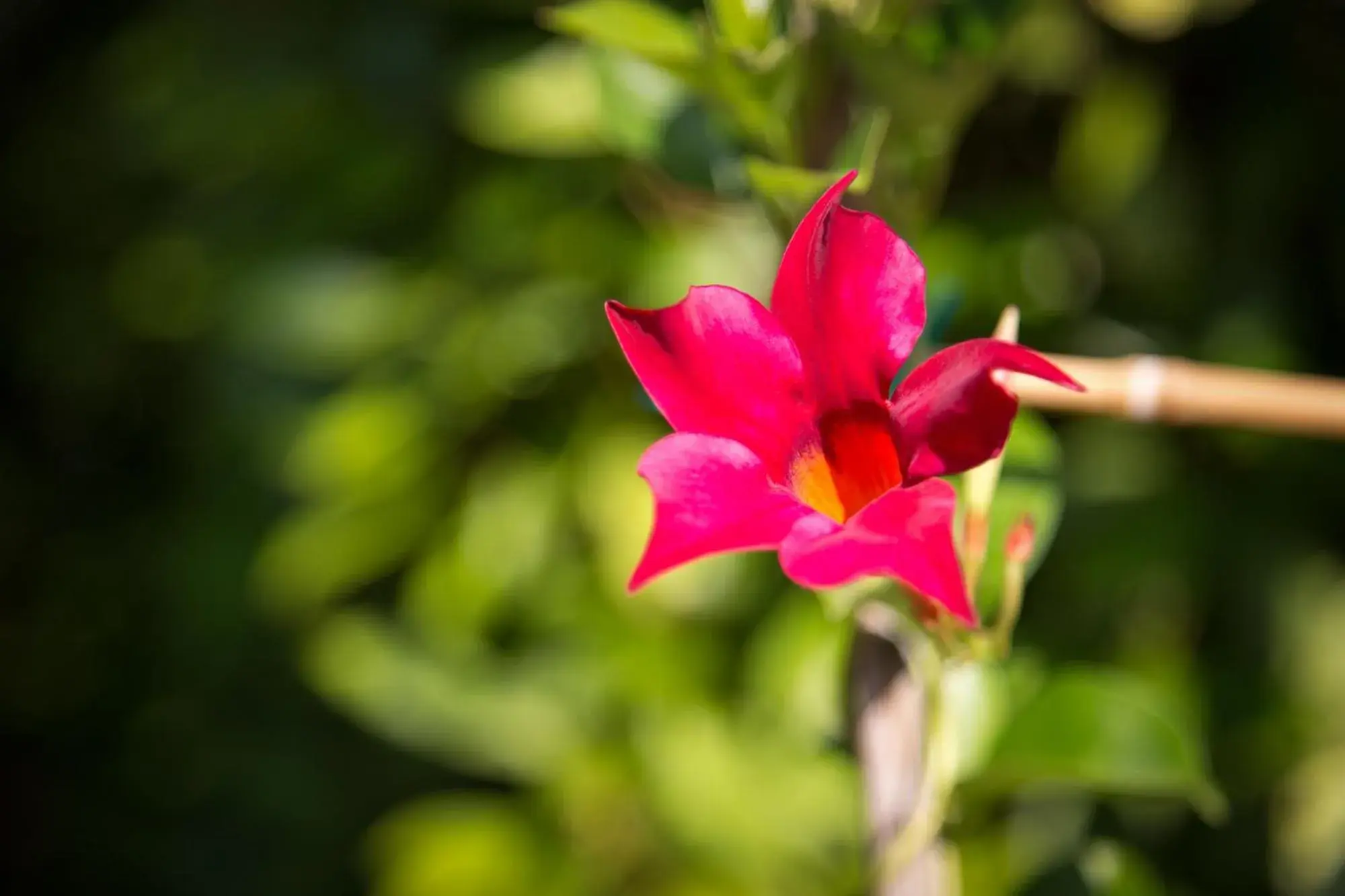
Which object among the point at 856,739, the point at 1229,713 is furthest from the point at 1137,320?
the point at 856,739

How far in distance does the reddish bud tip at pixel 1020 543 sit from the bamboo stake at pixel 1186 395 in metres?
0.04

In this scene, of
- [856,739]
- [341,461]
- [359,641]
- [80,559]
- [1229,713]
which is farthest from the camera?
[80,559]

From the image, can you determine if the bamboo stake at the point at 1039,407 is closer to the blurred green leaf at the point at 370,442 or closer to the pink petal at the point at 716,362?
the pink petal at the point at 716,362

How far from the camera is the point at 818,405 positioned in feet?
1.21

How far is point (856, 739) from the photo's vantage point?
474 millimetres

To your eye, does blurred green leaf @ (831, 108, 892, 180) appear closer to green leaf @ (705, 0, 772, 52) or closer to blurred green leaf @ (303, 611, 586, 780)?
green leaf @ (705, 0, 772, 52)

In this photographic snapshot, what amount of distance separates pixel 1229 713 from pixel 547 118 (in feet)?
2.19

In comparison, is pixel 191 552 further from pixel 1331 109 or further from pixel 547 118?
pixel 1331 109

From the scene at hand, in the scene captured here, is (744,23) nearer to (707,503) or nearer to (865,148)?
(865,148)

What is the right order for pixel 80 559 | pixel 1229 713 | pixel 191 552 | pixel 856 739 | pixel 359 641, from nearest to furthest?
pixel 856 739 < pixel 1229 713 < pixel 359 641 < pixel 191 552 < pixel 80 559

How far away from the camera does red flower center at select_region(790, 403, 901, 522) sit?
1.23ft

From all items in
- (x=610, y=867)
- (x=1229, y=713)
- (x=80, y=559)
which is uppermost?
(x=1229, y=713)

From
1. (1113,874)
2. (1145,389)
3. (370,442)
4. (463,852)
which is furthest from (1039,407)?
(463,852)

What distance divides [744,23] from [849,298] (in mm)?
154
